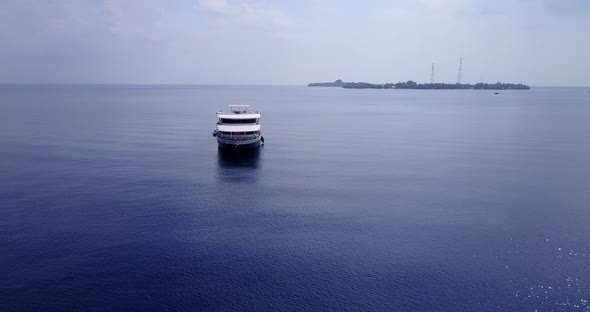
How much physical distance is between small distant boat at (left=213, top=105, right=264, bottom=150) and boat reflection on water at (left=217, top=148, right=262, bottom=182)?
1.48 metres

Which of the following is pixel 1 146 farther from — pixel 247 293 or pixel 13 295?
pixel 247 293

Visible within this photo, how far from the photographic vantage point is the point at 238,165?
→ 7875 centimetres

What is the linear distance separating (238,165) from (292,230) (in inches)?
1362

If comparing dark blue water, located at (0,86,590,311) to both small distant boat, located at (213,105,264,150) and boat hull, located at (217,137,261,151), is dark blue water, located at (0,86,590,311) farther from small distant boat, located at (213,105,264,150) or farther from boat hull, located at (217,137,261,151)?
small distant boat, located at (213,105,264,150)

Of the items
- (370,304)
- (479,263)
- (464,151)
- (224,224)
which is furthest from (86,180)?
(464,151)

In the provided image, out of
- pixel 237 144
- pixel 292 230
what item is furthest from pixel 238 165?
pixel 292 230

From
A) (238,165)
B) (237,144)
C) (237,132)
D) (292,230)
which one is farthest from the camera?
(237,132)

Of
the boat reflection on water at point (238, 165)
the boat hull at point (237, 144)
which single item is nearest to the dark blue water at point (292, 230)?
the boat reflection on water at point (238, 165)

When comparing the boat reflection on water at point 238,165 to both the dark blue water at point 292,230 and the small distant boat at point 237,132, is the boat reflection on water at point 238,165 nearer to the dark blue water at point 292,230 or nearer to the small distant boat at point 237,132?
the dark blue water at point 292,230

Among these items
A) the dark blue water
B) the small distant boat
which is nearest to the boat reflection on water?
the dark blue water

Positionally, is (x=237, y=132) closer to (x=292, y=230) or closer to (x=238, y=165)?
(x=238, y=165)

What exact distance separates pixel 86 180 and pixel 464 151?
2883 inches

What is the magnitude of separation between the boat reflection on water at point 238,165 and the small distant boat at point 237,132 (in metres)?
1.48

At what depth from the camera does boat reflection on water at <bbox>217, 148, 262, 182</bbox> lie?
69062 mm
